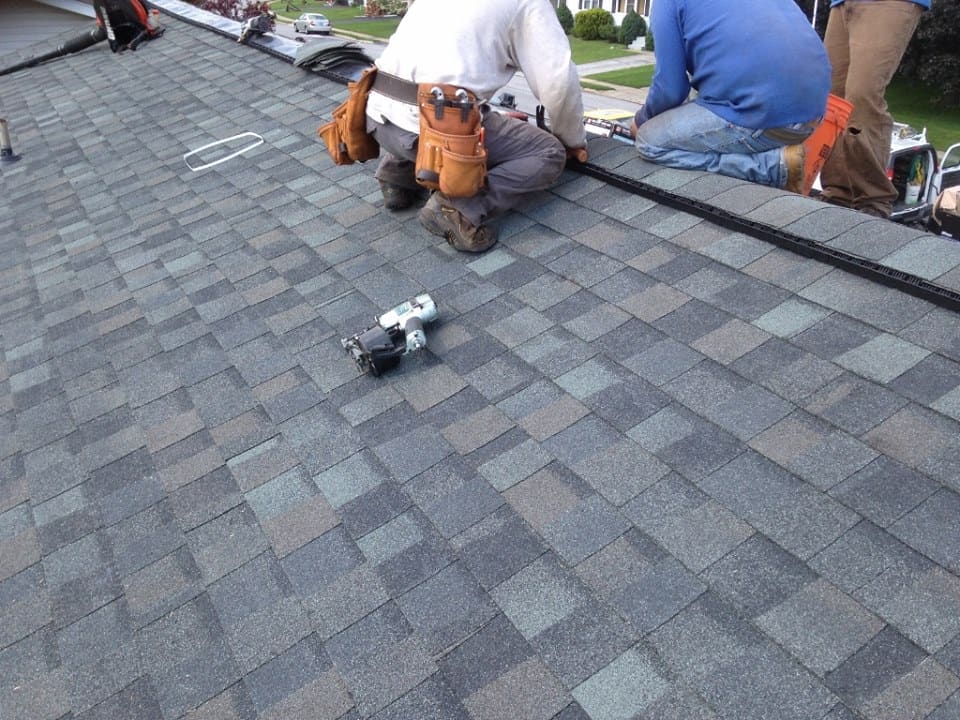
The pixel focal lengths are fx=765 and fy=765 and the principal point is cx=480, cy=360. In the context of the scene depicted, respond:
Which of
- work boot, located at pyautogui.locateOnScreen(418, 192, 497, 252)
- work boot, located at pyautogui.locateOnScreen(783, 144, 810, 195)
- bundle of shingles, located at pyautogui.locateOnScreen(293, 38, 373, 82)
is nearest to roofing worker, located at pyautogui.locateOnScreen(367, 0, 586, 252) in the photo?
work boot, located at pyautogui.locateOnScreen(418, 192, 497, 252)

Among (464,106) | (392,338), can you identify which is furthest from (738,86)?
(392,338)

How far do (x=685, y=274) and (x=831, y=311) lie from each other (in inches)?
21.6

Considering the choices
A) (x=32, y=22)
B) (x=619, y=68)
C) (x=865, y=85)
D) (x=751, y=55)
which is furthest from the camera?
(x=619, y=68)

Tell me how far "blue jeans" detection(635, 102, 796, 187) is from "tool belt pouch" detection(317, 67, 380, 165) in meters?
1.37

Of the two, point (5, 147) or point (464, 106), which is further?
point (5, 147)

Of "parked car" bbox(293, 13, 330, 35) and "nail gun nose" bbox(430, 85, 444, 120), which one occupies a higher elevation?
"nail gun nose" bbox(430, 85, 444, 120)

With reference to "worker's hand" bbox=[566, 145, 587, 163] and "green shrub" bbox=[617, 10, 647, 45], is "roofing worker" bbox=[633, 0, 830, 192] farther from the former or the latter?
"green shrub" bbox=[617, 10, 647, 45]

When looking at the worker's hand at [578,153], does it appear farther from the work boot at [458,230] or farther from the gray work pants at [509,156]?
the work boot at [458,230]

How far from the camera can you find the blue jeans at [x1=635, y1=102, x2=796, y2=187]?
3.72 metres

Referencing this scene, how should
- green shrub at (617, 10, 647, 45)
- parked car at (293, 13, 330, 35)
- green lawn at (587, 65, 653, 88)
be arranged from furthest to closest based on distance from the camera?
parked car at (293, 13, 330, 35)
green shrub at (617, 10, 647, 45)
green lawn at (587, 65, 653, 88)

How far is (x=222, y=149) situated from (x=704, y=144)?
3.36m

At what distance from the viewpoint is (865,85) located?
16.2 ft

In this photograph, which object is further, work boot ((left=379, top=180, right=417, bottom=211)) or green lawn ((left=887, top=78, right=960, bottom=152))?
green lawn ((left=887, top=78, right=960, bottom=152))

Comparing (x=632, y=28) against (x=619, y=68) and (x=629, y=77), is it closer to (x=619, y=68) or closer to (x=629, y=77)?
(x=619, y=68)
